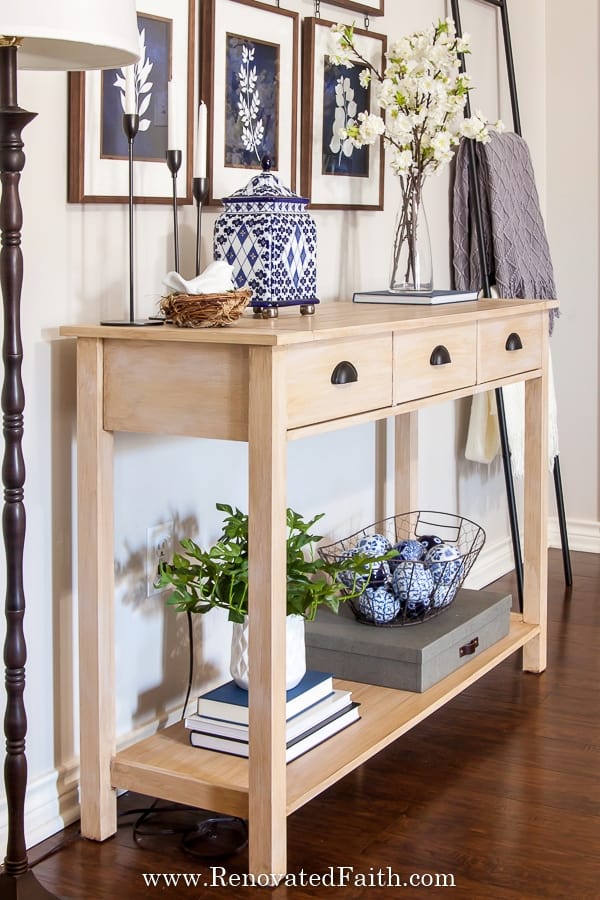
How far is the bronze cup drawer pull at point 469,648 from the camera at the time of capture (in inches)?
102

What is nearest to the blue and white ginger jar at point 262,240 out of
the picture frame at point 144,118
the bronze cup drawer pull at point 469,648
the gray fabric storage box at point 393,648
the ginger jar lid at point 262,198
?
the ginger jar lid at point 262,198

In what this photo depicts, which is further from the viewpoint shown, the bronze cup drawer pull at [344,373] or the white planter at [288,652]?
the white planter at [288,652]

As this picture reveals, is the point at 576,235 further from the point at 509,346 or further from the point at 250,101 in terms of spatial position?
the point at 250,101

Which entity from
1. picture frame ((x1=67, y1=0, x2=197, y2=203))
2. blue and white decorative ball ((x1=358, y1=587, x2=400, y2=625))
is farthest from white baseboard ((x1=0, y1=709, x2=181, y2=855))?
picture frame ((x1=67, y1=0, x2=197, y2=203))

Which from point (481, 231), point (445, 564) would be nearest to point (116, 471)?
point (445, 564)

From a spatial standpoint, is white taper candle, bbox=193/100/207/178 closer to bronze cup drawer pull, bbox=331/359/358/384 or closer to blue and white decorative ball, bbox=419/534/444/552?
bronze cup drawer pull, bbox=331/359/358/384

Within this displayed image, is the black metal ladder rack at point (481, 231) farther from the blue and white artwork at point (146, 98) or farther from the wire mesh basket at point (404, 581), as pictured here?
the blue and white artwork at point (146, 98)

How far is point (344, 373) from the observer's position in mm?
1991

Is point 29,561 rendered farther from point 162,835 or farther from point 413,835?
point 413,835

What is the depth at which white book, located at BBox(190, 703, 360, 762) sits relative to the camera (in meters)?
2.09

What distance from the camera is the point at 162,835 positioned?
83.3 inches

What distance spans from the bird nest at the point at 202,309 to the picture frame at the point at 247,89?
0.53 meters

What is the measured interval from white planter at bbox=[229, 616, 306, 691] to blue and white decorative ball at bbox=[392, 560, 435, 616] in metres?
0.41

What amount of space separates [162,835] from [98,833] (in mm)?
110
